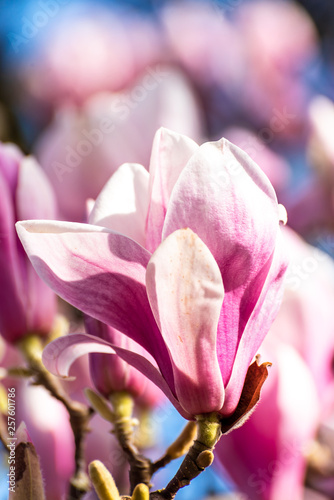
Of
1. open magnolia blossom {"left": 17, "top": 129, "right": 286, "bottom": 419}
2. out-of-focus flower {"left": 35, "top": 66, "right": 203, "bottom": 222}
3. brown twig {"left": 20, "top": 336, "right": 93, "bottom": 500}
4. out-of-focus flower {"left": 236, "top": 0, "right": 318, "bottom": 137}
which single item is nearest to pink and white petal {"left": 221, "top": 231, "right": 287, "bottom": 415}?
open magnolia blossom {"left": 17, "top": 129, "right": 286, "bottom": 419}

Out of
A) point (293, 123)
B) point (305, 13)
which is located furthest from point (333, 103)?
point (305, 13)

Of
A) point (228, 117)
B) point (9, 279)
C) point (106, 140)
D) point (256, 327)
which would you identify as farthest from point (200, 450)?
point (228, 117)

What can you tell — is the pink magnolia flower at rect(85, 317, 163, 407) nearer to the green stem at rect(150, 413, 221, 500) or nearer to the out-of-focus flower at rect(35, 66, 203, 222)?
the green stem at rect(150, 413, 221, 500)

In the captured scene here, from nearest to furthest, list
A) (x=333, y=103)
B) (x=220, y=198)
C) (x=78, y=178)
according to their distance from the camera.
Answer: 1. (x=220, y=198)
2. (x=78, y=178)
3. (x=333, y=103)

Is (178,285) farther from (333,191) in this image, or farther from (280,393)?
(333,191)

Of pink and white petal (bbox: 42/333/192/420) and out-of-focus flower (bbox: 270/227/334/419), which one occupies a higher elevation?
pink and white petal (bbox: 42/333/192/420)
